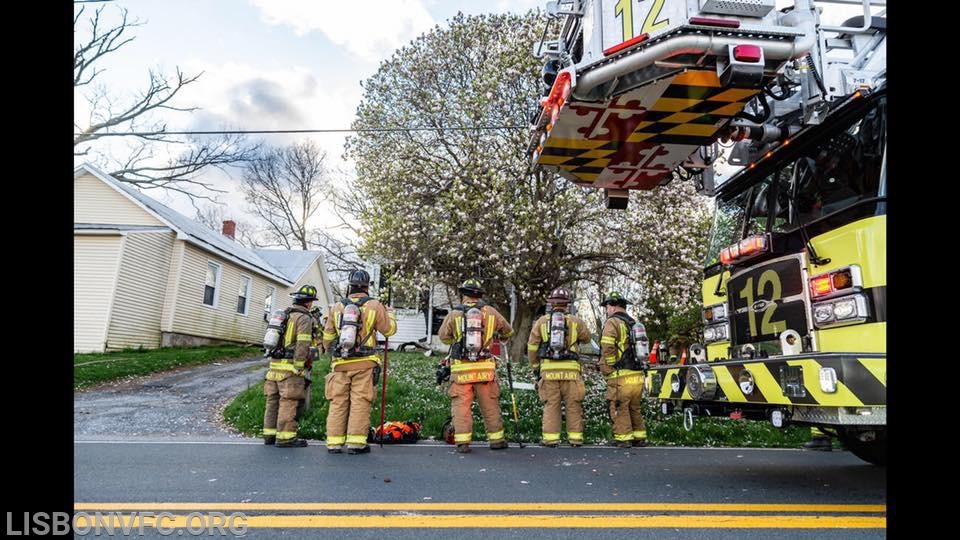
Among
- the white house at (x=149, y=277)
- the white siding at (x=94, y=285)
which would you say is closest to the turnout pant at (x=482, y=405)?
the white house at (x=149, y=277)

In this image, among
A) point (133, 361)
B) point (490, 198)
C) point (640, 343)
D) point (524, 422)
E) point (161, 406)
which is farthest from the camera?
point (133, 361)

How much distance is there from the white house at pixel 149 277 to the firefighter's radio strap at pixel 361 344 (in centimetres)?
926

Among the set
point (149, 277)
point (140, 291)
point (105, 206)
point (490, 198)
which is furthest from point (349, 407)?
point (105, 206)

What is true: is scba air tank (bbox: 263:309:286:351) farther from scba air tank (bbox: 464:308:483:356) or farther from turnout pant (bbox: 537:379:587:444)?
turnout pant (bbox: 537:379:587:444)

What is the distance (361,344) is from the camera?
6805mm

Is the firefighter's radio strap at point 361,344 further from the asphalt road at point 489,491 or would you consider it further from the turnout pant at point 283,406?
the asphalt road at point 489,491

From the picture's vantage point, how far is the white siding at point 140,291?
1645cm

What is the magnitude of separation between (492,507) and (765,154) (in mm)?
3669

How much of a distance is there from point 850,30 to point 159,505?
585cm

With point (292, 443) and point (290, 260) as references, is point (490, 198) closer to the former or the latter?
point (292, 443)

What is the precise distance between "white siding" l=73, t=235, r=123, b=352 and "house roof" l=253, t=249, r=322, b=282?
9980 millimetres

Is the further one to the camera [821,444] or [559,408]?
[559,408]

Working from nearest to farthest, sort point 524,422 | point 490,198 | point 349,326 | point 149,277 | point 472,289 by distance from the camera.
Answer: point 349,326, point 472,289, point 524,422, point 490,198, point 149,277

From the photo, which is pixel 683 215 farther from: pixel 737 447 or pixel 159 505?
pixel 159 505
